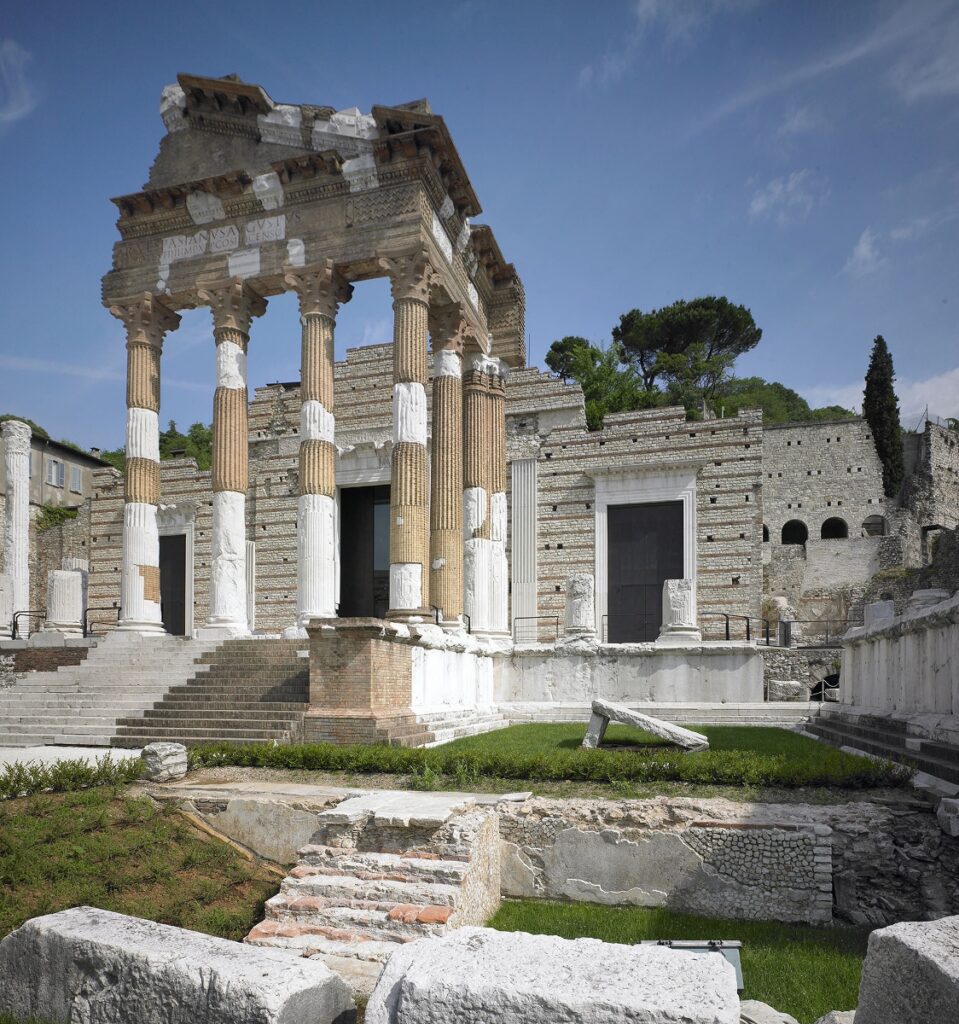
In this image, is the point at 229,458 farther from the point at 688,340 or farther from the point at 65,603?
the point at 688,340

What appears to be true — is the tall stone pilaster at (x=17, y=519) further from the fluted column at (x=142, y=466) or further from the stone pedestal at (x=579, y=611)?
the stone pedestal at (x=579, y=611)

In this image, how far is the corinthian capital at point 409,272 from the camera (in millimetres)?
15562

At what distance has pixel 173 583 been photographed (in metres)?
25.0

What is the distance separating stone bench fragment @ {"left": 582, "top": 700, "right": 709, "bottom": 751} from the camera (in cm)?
1043

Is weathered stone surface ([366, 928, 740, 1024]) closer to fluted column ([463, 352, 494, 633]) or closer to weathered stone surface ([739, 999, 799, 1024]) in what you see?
weathered stone surface ([739, 999, 799, 1024])

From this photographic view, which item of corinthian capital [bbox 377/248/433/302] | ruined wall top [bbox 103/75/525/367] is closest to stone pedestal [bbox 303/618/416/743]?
corinthian capital [bbox 377/248/433/302]

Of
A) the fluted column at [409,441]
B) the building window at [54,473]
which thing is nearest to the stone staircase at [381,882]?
the fluted column at [409,441]

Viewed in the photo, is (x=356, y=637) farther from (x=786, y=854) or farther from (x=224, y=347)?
(x=224, y=347)

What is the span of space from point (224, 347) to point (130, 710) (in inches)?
289

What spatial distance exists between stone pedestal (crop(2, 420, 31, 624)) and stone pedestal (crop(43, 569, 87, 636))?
4.76 metres

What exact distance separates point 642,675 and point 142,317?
1254 centimetres

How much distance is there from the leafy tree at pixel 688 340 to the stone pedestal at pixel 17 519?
37.6 meters

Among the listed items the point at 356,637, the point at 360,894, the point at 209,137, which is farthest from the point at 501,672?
the point at 209,137

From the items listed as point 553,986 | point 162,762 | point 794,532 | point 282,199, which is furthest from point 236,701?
point 794,532
